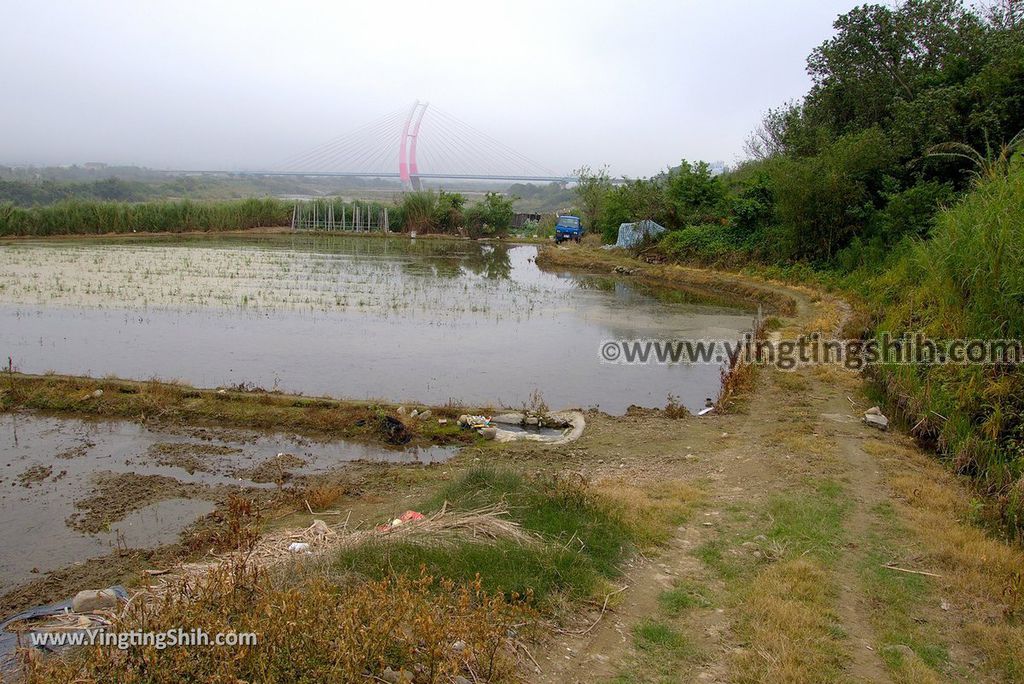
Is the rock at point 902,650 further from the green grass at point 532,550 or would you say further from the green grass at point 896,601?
the green grass at point 532,550

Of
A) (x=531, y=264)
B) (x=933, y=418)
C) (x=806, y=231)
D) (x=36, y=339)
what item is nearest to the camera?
(x=933, y=418)

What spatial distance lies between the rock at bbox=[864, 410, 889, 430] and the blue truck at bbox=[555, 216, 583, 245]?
2795 cm

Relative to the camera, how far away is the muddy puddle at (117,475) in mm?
5262

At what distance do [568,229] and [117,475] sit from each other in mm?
30379

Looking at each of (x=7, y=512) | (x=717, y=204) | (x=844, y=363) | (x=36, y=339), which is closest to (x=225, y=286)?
(x=36, y=339)

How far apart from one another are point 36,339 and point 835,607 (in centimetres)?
1266

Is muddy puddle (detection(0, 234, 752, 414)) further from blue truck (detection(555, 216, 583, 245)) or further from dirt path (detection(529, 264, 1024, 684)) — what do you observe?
blue truck (detection(555, 216, 583, 245))

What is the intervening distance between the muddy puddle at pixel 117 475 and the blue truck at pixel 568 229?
28.8m

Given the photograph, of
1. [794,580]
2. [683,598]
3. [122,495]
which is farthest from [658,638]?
[122,495]

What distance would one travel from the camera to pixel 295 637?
2.73 metres

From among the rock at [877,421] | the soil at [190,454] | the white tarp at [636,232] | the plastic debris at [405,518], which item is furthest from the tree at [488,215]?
→ the plastic debris at [405,518]

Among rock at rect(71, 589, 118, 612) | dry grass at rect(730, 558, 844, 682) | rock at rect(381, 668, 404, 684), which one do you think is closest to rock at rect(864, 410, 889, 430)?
dry grass at rect(730, 558, 844, 682)

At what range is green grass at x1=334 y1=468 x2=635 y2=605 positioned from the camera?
3770 millimetres

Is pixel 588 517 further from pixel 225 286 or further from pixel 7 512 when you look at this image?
Answer: pixel 225 286
